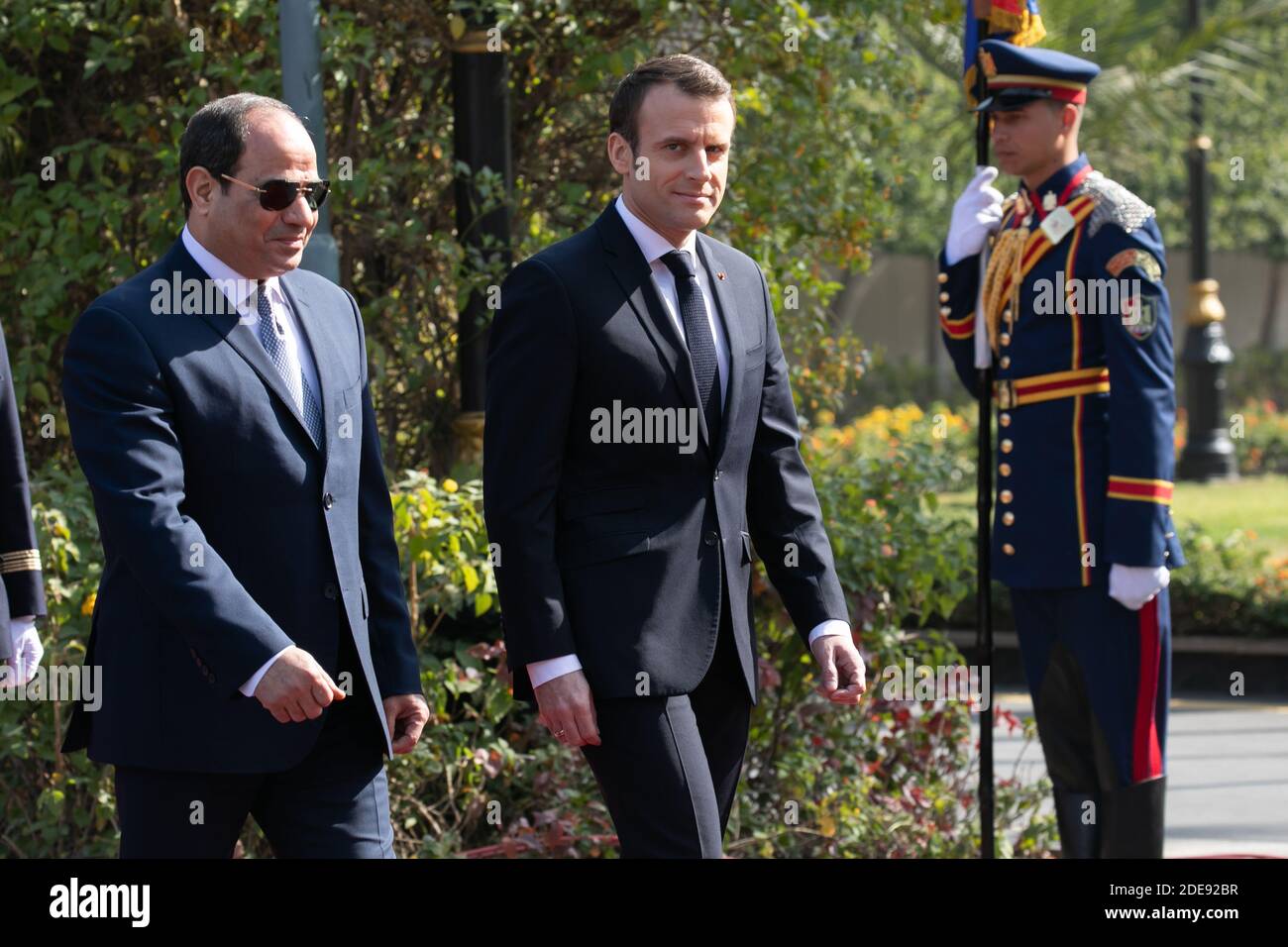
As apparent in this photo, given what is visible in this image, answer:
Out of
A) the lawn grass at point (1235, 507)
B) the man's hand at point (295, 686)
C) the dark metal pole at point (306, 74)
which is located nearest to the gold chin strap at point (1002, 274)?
the dark metal pole at point (306, 74)

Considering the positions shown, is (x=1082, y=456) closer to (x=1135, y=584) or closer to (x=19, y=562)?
(x=1135, y=584)

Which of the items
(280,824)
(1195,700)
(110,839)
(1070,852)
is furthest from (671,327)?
(1195,700)

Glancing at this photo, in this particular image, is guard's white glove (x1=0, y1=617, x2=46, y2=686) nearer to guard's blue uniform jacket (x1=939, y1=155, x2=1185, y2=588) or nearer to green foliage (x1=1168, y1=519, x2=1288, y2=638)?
guard's blue uniform jacket (x1=939, y1=155, x2=1185, y2=588)

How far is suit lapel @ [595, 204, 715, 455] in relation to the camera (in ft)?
12.4

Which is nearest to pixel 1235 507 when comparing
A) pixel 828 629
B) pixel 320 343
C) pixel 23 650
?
pixel 828 629

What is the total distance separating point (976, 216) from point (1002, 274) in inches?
8.8

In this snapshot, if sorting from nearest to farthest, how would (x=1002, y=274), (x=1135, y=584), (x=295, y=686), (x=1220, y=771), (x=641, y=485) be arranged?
(x=295, y=686) → (x=641, y=485) → (x=1135, y=584) → (x=1002, y=274) → (x=1220, y=771)

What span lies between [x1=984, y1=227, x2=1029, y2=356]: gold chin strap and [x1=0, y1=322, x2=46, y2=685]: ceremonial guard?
2.52 metres

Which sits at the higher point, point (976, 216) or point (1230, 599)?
point (976, 216)

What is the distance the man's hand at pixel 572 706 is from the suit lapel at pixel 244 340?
0.66 m

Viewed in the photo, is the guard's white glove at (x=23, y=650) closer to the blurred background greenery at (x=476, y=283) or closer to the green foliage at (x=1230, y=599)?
the blurred background greenery at (x=476, y=283)

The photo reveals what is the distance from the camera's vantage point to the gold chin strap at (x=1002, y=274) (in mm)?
5047

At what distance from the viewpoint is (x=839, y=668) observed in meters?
3.88
